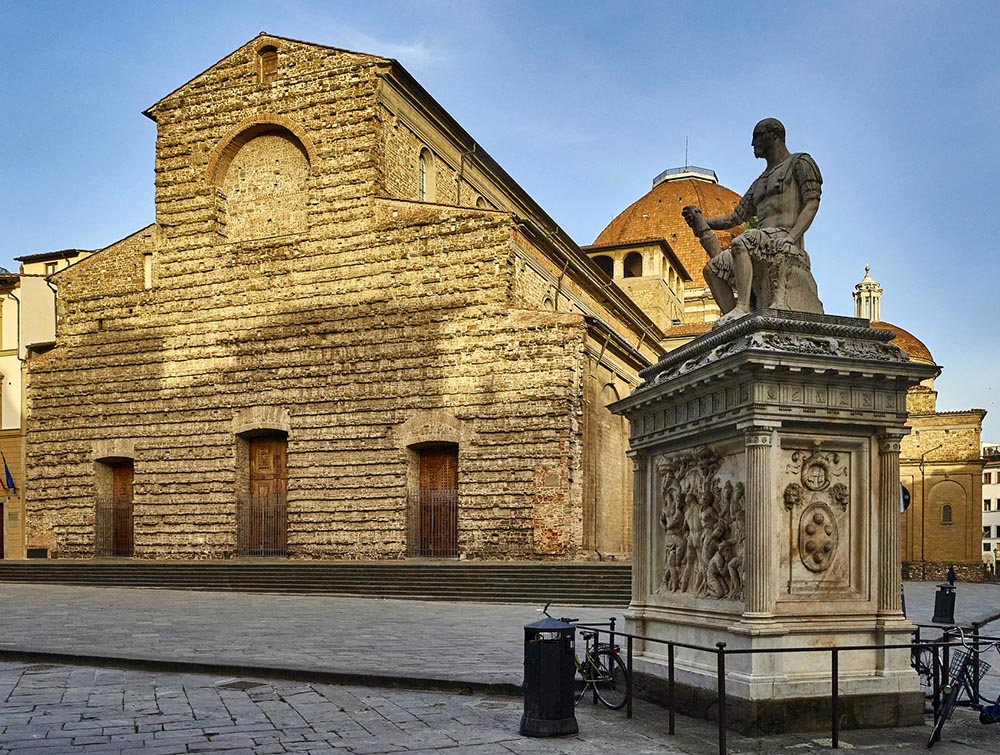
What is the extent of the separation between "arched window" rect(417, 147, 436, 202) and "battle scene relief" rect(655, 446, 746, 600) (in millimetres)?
Result: 20400

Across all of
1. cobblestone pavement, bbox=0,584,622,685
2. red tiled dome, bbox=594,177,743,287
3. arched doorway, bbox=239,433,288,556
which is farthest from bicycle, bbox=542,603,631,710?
red tiled dome, bbox=594,177,743,287

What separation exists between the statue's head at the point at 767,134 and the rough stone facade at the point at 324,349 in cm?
1511

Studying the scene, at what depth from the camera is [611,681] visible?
941 cm

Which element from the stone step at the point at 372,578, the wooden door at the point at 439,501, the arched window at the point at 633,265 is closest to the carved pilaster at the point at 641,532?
the stone step at the point at 372,578

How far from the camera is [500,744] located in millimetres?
7582

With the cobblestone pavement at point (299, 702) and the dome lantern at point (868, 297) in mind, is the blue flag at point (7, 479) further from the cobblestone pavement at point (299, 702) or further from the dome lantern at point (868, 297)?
the dome lantern at point (868, 297)

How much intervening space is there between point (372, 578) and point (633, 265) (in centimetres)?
2602

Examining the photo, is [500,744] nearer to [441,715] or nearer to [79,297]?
[441,715]

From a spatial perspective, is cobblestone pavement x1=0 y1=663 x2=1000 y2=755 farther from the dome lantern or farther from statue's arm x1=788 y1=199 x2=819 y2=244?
the dome lantern

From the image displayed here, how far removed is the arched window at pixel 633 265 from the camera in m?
45.5

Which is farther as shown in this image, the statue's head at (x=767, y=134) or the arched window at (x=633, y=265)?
the arched window at (x=633, y=265)

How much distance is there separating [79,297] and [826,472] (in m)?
→ 26.4

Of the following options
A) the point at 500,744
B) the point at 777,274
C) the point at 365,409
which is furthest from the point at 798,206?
the point at 365,409

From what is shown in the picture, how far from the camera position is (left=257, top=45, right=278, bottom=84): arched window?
2830 centimetres
